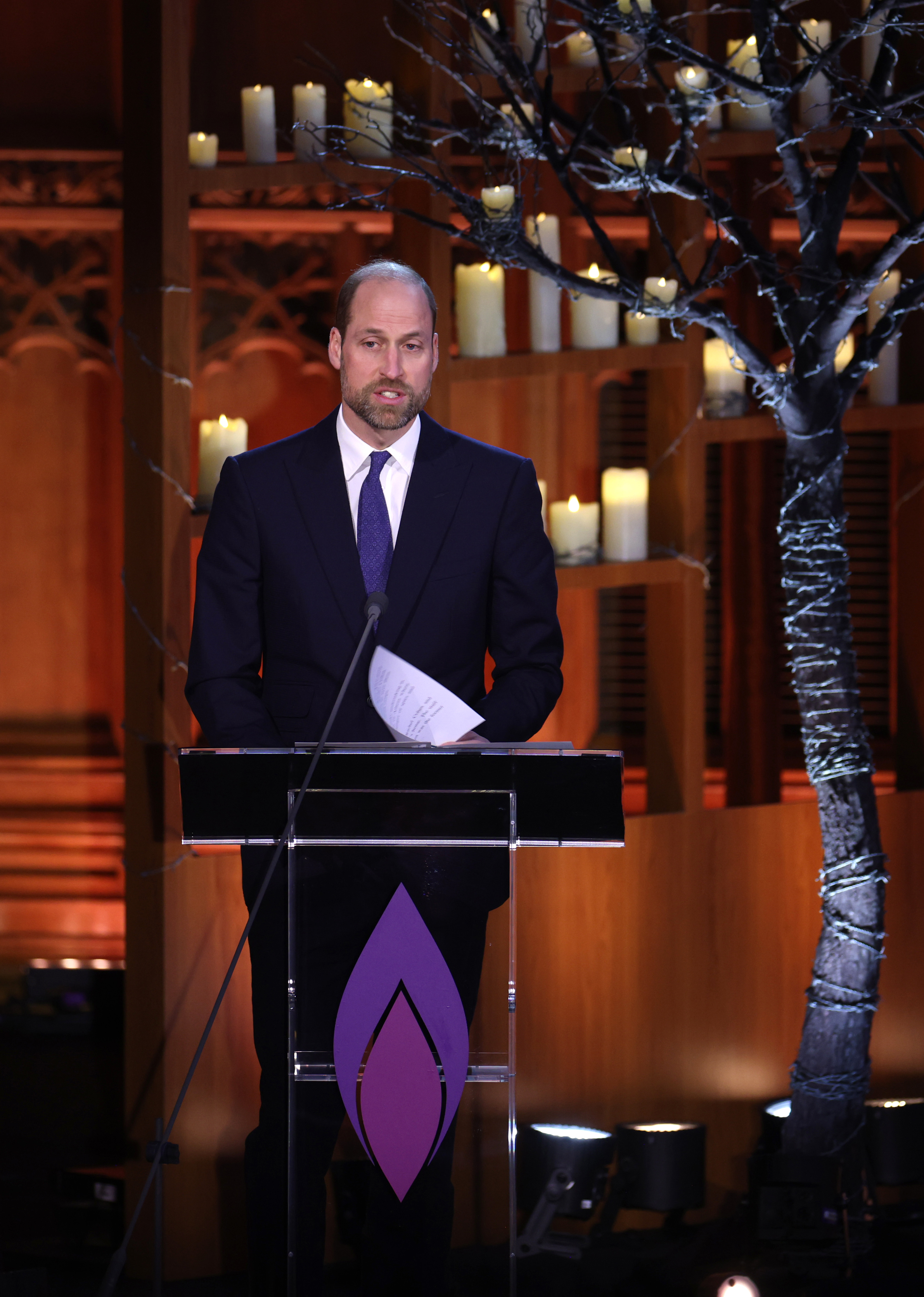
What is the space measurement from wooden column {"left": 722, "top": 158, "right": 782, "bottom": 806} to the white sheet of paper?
2.43 meters

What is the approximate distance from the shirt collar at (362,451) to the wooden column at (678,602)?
1.27 metres

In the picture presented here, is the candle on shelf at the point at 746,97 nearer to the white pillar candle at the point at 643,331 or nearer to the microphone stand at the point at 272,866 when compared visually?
the white pillar candle at the point at 643,331

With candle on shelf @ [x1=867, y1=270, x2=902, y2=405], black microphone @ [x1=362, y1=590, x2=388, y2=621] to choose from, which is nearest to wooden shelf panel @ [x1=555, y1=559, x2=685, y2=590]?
candle on shelf @ [x1=867, y1=270, x2=902, y2=405]

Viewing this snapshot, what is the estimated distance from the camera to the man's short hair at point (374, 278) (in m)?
1.76

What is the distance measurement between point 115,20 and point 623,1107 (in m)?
2.82

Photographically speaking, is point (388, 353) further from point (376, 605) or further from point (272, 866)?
point (272, 866)

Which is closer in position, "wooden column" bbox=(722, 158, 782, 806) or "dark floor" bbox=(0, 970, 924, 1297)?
"dark floor" bbox=(0, 970, 924, 1297)

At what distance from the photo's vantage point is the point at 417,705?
4.66 feet

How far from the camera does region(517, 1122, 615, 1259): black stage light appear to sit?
255 cm

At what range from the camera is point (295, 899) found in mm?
1441

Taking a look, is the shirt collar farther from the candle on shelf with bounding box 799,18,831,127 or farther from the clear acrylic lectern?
the candle on shelf with bounding box 799,18,831,127

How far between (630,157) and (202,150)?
0.84 meters

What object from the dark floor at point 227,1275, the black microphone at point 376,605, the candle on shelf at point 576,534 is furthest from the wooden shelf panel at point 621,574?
the black microphone at point 376,605

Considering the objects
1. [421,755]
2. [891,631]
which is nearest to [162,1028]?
[421,755]
